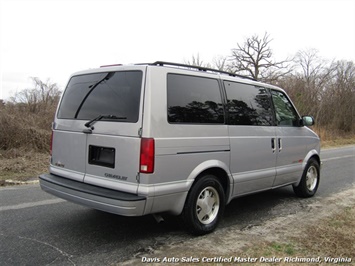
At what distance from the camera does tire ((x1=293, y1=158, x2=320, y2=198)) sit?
20.5 ft

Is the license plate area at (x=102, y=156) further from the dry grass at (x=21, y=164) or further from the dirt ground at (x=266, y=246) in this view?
the dry grass at (x=21, y=164)

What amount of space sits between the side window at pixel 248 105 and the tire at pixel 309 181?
166cm

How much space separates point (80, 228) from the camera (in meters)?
4.36

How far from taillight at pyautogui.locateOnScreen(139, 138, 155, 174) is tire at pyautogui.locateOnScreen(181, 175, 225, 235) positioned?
A: 0.75 meters

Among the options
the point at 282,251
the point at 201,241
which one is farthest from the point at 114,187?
the point at 282,251

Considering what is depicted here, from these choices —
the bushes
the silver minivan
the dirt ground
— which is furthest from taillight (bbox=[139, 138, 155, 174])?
the bushes

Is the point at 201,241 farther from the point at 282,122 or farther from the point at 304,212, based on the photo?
the point at 282,122

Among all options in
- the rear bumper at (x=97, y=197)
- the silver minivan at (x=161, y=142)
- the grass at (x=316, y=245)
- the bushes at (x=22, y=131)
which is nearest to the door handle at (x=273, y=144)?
the silver minivan at (x=161, y=142)

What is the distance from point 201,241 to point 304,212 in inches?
91.3

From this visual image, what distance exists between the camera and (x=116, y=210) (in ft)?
11.5

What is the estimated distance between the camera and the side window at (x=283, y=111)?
558 cm

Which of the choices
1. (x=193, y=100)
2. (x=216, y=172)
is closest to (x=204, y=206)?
(x=216, y=172)

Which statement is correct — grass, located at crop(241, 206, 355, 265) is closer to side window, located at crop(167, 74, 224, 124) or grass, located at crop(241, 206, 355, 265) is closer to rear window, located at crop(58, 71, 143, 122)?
side window, located at crop(167, 74, 224, 124)

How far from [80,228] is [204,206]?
169cm
